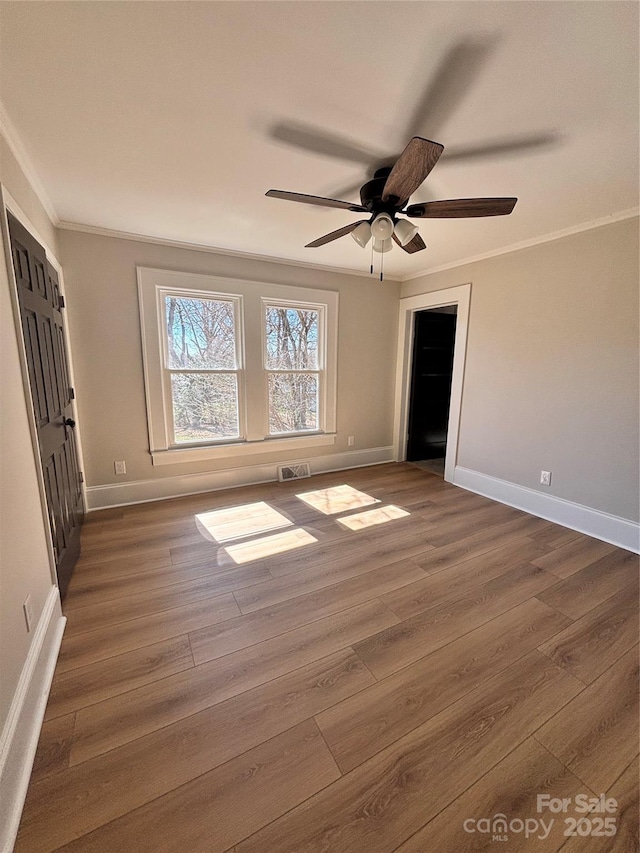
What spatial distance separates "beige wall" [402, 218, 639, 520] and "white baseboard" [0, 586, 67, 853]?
141 inches

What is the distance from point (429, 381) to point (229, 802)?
14.8 ft

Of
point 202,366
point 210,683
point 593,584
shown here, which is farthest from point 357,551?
point 202,366

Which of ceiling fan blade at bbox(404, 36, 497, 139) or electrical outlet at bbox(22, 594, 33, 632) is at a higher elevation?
ceiling fan blade at bbox(404, 36, 497, 139)

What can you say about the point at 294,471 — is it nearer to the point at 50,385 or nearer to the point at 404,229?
the point at 50,385

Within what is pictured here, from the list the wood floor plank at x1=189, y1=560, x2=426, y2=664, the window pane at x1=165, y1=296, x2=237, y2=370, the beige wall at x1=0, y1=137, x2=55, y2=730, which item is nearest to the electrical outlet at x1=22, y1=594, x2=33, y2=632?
the beige wall at x1=0, y1=137, x2=55, y2=730

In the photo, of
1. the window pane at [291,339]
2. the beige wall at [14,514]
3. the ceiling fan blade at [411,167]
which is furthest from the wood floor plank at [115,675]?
the window pane at [291,339]

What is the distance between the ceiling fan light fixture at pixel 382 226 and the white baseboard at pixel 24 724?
2.55m

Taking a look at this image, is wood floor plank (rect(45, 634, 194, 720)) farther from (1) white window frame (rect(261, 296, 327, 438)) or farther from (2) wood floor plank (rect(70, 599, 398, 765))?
(1) white window frame (rect(261, 296, 327, 438))

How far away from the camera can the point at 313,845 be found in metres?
0.96

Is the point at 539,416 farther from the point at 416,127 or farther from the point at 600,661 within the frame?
the point at 416,127

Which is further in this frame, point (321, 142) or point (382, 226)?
point (382, 226)

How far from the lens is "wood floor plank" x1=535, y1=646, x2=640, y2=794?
3.86 feet

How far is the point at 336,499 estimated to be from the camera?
11.2ft

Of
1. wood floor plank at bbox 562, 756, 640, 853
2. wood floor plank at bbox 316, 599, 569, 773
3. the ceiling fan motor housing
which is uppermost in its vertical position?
the ceiling fan motor housing
